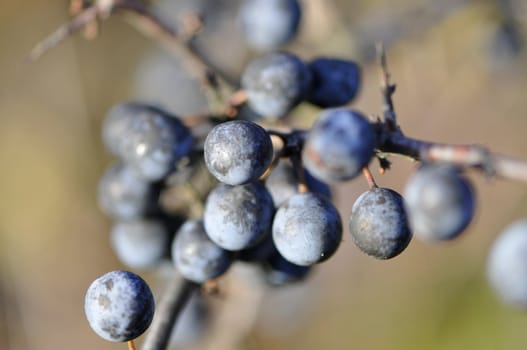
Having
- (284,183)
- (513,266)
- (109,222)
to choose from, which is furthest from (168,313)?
(109,222)

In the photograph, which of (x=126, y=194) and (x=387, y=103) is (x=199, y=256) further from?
(x=387, y=103)

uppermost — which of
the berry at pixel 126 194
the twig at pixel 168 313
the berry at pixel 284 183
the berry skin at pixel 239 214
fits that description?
the berry at pixel 126 194

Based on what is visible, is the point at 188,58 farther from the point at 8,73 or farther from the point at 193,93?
the point at 8,73

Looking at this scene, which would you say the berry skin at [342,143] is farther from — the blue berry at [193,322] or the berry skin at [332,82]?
the blue berry at [193,322]

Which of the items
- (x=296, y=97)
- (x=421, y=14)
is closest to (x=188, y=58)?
(x=296, y=97)

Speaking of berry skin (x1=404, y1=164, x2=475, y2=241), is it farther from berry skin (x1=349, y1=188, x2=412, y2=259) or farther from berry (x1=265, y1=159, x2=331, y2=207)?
berry (x1=265, y1=159, x2=331, y2=207)

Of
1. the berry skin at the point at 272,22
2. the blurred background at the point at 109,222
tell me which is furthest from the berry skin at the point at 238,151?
the blurred background at the point at 109,222
